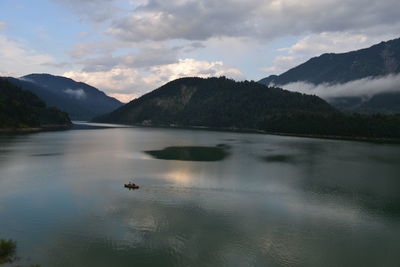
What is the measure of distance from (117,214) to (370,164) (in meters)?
83.1

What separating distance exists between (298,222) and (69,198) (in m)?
36.0

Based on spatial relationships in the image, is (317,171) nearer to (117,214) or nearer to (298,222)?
(298,222)

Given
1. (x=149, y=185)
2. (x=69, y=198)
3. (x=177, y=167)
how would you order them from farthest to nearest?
1. (x=177, y=167)
2. (x=149, y=185)
3. (x=69, y=198)

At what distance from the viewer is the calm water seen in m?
31.2

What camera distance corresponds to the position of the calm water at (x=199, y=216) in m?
31.2

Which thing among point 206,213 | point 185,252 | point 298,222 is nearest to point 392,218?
point 298,222

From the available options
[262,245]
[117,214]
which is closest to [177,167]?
[117,214]

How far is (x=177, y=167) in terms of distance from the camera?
82.6m

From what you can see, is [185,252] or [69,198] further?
[69,198]

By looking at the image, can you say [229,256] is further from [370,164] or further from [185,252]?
[370,164]

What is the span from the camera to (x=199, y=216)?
42.7 metres

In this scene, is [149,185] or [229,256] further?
[149,185]

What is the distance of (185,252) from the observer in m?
31.6

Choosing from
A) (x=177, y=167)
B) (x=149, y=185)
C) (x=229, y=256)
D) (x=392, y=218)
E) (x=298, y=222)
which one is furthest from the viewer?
(x=177, y=167)
